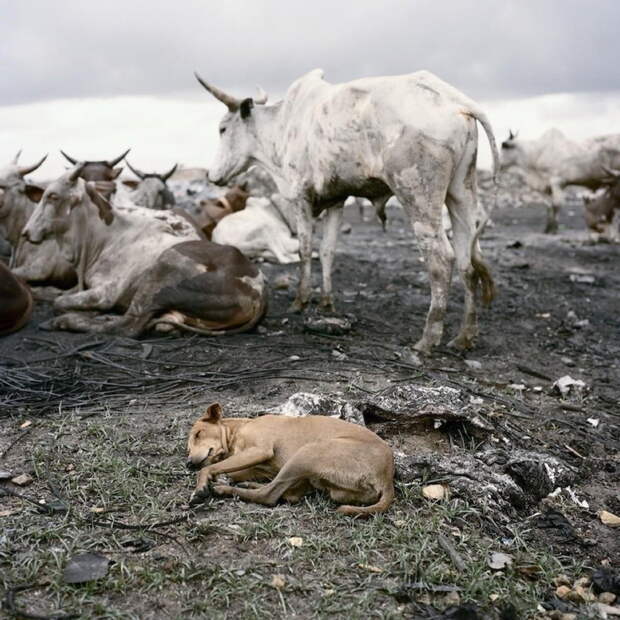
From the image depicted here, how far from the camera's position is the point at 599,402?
20.6 feet

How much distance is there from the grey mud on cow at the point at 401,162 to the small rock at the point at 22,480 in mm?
3670

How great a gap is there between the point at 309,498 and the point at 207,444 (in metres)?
0.58

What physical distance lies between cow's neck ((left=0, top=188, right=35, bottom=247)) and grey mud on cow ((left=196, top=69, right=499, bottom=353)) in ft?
10.2

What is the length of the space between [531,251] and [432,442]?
9317 millimetres

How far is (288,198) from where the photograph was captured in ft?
27.7

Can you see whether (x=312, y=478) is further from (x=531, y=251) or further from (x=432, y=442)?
(x=531, y=251)

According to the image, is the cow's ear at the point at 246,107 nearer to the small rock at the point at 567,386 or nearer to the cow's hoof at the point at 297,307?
the cow's hoof at the point at 297,307

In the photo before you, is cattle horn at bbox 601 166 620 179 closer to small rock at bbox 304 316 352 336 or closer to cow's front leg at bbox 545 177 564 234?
cow's front leg at bbox 545 177 564 234

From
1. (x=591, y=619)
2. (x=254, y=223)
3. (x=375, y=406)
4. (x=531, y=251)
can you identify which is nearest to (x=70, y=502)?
(x=375, y=406)

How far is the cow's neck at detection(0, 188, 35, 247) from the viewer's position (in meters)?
9.58

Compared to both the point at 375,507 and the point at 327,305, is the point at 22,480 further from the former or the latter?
the point at 327,305

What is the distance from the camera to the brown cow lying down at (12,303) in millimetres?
7512

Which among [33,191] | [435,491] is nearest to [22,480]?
Result: [435,491]

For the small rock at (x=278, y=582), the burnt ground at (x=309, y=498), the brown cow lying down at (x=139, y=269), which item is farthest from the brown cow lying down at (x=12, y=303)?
the small rock at (x=278, y=582)
